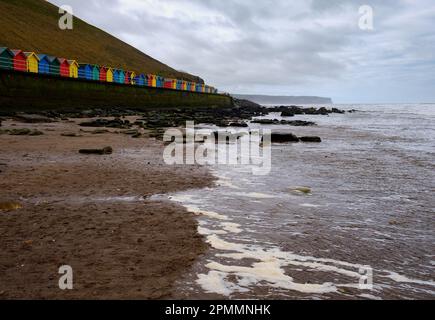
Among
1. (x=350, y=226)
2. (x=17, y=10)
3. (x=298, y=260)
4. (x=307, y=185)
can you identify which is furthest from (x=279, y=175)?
(x=17, y=10)

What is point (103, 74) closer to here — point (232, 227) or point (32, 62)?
point (32, 62)

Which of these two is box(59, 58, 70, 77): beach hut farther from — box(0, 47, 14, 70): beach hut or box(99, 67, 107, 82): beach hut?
box(0, 47, 14, 70): beach hut

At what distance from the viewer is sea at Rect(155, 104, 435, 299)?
3328mm

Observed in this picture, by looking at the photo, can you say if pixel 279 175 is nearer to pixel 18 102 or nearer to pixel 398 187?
pixel 398 187

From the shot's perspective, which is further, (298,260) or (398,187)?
(398,187)

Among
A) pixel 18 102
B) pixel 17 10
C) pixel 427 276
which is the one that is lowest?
pixel 427 276

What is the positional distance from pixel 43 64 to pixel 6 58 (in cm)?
468

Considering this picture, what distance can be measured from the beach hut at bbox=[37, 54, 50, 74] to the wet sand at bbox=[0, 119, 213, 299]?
22.6 metres

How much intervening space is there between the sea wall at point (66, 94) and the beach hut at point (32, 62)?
187cm

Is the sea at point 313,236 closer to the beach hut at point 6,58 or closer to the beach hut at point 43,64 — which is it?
the beach hut at point 6,58

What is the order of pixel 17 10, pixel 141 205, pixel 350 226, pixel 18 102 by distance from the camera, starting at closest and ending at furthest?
pixel 350 226 < pixel 141 205 < pixel 18 102 < pixel 17 10

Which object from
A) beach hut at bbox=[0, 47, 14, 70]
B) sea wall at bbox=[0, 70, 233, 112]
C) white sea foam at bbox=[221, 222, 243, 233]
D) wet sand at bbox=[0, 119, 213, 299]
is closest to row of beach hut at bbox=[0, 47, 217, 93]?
beach hut at bbox=[0, 47, 14, 70]

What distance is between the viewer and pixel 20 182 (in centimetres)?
664

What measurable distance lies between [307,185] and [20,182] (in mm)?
5192
